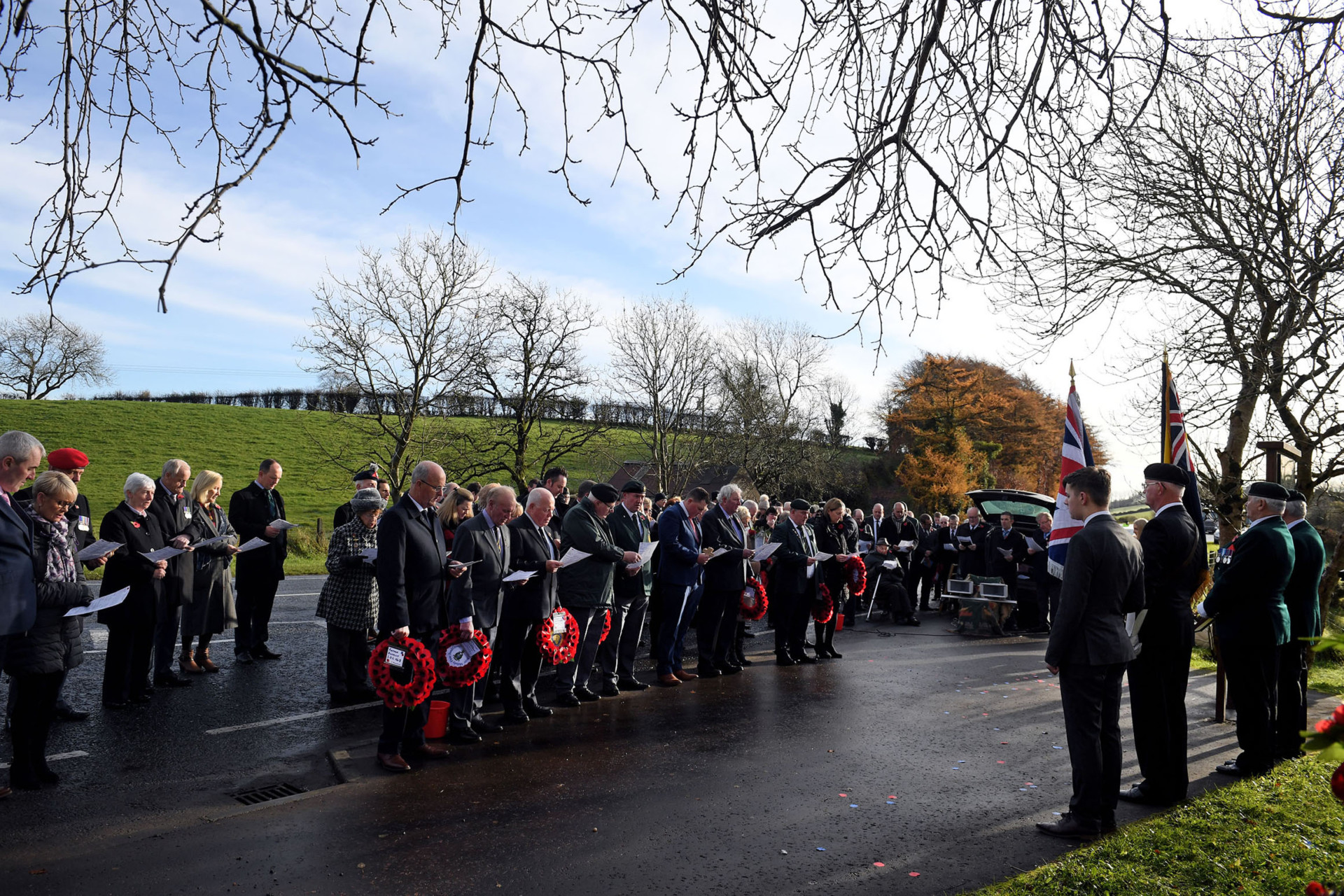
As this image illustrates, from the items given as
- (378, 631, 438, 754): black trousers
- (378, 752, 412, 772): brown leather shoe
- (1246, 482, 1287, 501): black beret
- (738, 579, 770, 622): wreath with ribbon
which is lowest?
(378, 752, 412, 772): brown leather shoe

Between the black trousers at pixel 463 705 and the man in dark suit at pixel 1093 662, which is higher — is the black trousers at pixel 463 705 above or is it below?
below

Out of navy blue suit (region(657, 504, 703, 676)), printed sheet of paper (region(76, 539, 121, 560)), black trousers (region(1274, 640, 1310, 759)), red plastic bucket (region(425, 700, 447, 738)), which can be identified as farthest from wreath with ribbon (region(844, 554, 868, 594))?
printed sheet of paper (region(76, 539, 121, 560))

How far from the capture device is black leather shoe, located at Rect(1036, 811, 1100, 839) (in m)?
5.21

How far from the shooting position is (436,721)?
7023 mm

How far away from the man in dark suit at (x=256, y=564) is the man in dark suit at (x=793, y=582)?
19.4ft

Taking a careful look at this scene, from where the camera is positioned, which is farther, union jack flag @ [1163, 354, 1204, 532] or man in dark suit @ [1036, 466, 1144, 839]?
union jack flag @ [1163, 354, 1204, 532]

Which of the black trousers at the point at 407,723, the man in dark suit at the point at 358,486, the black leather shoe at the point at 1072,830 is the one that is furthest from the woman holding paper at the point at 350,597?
the black leather shoe at the point at 1072,830

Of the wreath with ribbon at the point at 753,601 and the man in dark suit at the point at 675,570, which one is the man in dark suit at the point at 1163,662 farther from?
the wreath with ribbon at the point at 753,601

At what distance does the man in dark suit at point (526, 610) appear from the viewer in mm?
7809

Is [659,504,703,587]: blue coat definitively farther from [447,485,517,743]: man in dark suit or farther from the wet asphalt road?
[447,485,517,743]: man in dark suit

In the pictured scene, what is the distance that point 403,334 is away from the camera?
28.5 m

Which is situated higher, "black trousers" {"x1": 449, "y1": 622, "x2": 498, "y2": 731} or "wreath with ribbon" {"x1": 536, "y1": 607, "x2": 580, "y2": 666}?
"wreath with ribbon" {"x1": 536, "y1": 607, "x2": 580, "y2": 666}

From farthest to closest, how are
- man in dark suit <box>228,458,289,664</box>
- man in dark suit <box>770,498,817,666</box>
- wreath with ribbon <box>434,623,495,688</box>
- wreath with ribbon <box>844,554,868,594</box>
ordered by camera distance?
1. wreath with ribbon <box>844,554,868,594</box>
2. man in dark suit <box>770,498,817,666</box>
3. man in dark suit <box>228,458,289,664</box>
4. wreath with ribbon <box>434,623,495,688</box>

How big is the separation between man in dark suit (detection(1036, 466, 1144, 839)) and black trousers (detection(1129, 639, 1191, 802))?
2.29 ft
